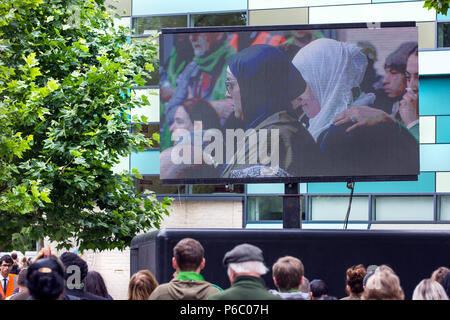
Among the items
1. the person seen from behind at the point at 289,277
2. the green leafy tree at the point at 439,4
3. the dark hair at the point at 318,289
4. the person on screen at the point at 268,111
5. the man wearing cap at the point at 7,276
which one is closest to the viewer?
the person seen from behind at the point at 289,277

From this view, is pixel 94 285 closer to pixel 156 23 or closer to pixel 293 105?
pixel 293 105

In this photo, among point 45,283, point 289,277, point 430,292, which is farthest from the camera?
point 289,277

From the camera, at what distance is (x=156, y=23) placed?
2186 centimetres

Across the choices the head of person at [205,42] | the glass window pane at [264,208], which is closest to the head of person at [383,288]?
the head of person at [205,42]

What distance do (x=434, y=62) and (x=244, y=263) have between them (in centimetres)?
1609

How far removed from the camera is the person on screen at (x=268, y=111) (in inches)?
429

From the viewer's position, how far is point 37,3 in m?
14.0

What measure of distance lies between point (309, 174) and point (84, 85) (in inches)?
228

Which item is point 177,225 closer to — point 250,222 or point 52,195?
point 250,222

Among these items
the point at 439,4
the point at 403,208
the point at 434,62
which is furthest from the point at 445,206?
the point at 439,4

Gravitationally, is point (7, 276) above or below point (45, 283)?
below

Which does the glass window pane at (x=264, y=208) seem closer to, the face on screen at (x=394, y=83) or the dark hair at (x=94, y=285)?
the face on screen at (x=394, y=83)

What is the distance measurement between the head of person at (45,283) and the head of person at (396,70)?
23.2 feet

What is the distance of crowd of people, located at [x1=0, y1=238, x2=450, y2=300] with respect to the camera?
504 cm
